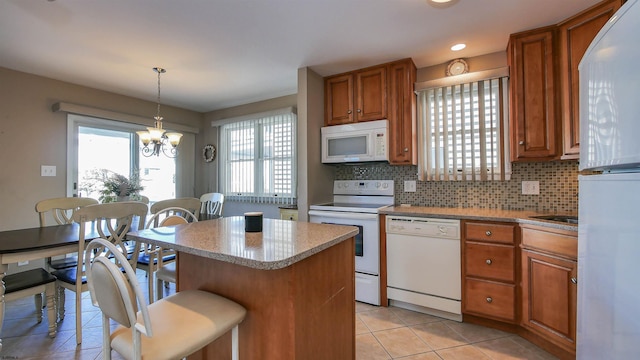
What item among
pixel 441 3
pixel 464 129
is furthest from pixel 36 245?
pixel 464 129

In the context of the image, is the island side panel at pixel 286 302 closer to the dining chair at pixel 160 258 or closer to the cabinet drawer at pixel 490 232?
the dining chair at pixel 160 258

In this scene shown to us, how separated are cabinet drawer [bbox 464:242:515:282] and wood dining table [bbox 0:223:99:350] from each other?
2748 mm

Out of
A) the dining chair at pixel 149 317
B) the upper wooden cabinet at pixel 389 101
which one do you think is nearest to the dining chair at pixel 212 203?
the upper wooden cabinet at pixel 389 101

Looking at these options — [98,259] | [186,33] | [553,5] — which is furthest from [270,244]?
[553,5]

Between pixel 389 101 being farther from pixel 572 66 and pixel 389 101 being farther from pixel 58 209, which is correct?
pixel 58 209

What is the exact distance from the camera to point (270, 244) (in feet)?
3.77

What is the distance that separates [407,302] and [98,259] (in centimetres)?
224

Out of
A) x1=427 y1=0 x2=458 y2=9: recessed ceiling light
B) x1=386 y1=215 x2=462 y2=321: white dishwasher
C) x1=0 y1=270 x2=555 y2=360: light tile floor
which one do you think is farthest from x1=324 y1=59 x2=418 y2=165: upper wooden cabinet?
x1=0 y1=270 x2=555 y2=360: light tile floor

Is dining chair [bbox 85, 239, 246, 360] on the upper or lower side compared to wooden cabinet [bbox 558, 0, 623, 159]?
lower

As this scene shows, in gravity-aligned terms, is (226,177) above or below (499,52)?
below

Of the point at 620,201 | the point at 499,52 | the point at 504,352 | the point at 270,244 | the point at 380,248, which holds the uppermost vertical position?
the point at 499,52

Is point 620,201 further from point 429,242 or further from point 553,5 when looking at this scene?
point 553,5

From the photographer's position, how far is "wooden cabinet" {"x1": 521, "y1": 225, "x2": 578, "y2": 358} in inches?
63.1

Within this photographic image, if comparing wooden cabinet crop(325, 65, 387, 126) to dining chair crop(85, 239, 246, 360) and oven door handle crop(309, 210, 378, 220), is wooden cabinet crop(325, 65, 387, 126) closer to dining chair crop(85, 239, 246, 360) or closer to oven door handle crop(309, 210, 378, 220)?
oven door handle crop(309, 210, 378, 220)
